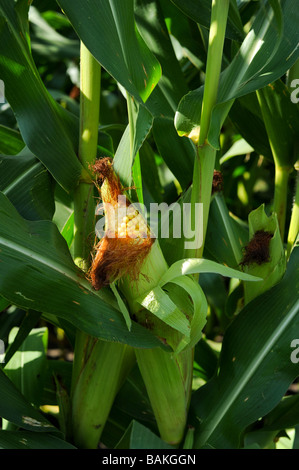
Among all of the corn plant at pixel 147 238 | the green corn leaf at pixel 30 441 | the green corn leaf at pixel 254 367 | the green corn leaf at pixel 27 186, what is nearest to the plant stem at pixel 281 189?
the corn plant at pixel 147 238

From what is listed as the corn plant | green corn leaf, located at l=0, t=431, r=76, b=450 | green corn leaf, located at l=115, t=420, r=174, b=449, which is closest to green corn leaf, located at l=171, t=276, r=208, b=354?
the corn plant

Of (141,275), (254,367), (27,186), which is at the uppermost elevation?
(27,186)

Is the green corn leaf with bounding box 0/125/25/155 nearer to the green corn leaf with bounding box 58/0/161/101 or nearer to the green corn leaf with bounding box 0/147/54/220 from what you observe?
the green corn leaf with bounding box 0/147/54/220

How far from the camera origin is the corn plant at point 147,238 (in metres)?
0.64

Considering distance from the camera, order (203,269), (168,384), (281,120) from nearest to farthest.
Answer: (203,269) → (168,384) → (281,120)

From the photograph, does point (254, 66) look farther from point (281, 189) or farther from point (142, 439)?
point (142, 439)

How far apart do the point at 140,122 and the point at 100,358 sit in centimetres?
32

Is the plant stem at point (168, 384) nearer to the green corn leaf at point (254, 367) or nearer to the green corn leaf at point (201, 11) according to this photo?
the green corn leaf at point (254, 367)

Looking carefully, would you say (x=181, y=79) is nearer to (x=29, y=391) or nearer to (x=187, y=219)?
(x=187, y=219)

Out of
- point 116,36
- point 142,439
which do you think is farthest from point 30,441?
point 116,36

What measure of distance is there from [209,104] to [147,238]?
18 centimetres

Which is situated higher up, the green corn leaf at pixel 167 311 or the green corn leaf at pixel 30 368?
the green corn leaf at pixel 167 311

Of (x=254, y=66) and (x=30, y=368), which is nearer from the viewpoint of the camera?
(x=254, y=66)

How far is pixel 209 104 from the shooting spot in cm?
66
